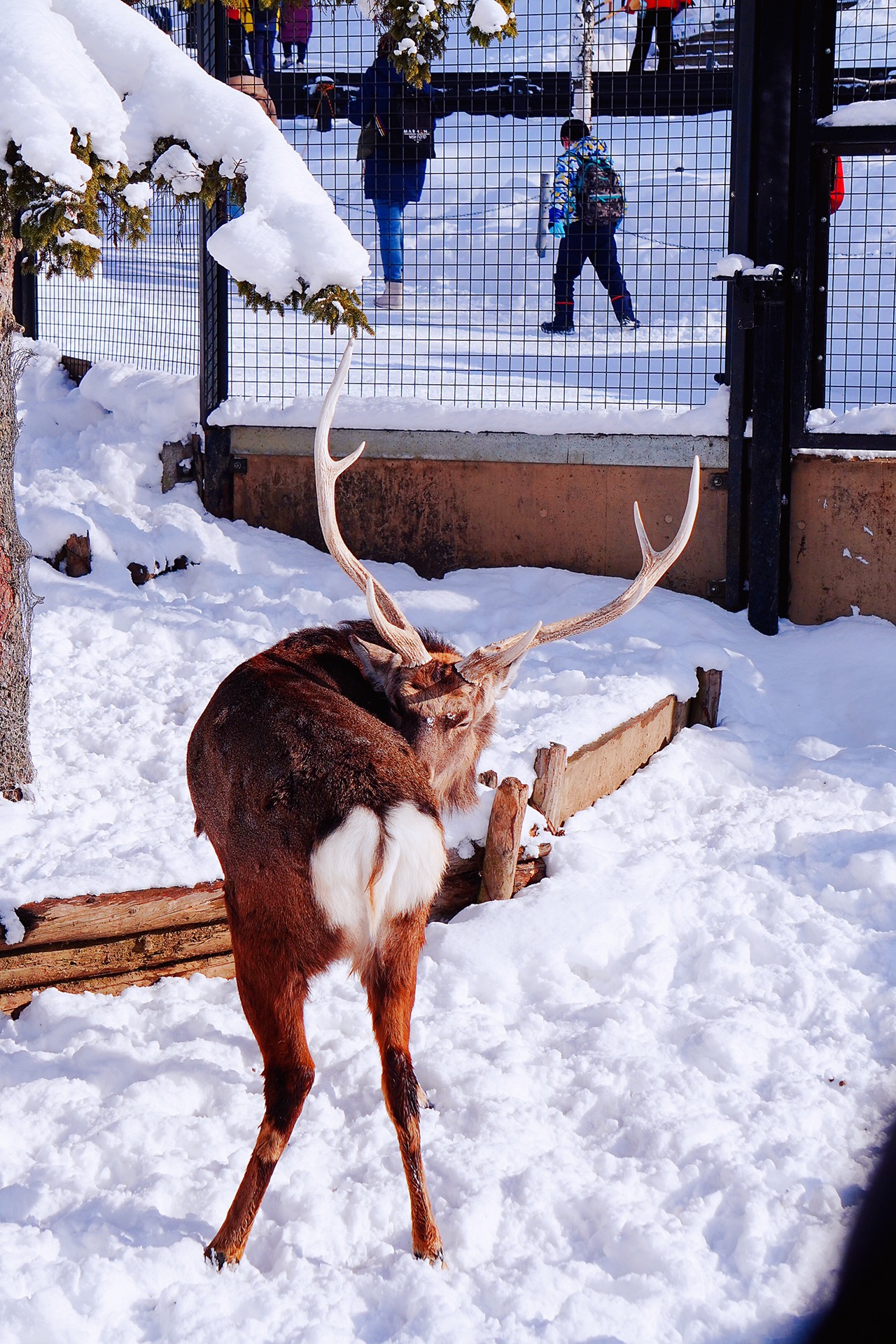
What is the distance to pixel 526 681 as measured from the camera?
5.18 metres

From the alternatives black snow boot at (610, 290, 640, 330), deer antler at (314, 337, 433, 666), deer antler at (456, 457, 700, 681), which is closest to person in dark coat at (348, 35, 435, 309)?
black snow boot at (610, 290, 640, 330)

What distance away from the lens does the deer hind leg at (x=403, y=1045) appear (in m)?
2.44

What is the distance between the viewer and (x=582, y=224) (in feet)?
23.6

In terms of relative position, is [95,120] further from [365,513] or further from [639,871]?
[365,513]

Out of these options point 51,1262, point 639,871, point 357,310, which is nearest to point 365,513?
point 357,310

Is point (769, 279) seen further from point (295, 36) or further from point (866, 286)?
point (866, 286)

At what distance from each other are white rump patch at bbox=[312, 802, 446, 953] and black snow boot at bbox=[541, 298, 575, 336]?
5651 millimetres

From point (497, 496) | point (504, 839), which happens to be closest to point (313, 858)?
point (504, 839)

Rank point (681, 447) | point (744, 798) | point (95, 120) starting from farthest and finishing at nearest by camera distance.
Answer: point (681, 447) → point (744, 798) → point (95, 120)

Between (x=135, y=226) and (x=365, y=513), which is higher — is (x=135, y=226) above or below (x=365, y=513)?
above

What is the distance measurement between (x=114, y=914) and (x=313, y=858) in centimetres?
115

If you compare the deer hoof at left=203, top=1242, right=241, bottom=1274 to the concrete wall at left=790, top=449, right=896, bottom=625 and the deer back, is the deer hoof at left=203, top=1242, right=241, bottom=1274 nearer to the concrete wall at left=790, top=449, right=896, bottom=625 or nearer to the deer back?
the deer back

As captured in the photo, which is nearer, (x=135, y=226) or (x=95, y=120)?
(x=95, y=120)

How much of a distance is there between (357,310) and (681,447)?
105 inches
